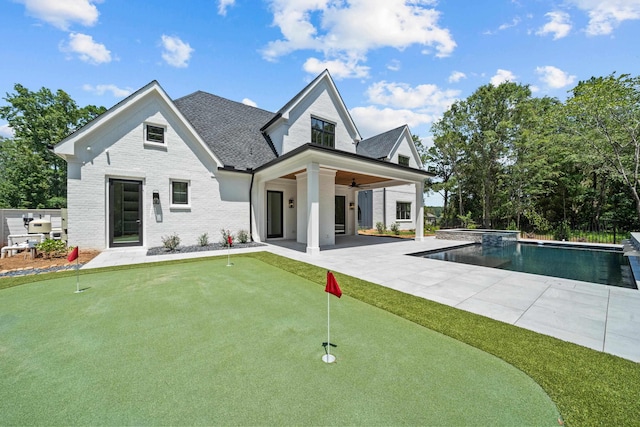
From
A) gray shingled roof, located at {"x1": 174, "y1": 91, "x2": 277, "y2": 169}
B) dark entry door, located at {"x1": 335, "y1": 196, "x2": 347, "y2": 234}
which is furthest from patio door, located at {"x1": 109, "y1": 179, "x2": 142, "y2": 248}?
dark entry door, located at {"x1": 335, "y1": 196, "x2": 347, "y2": 234}

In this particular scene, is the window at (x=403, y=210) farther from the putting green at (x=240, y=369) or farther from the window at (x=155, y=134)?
the putting green at (x=240, y=369)

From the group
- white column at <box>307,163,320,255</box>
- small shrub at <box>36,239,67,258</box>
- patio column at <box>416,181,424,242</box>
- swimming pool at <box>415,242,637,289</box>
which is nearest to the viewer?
swimming pool at <box>415,242,637,289</box>

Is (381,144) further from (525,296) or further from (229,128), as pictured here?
(525,296)

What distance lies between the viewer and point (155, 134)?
10.6 meters

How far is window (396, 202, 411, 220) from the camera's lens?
72.9 ft

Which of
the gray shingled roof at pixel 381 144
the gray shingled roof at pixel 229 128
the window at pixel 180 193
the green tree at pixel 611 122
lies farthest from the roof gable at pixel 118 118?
the green tree at pixel 611 122

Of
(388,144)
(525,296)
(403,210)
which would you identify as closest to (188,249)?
(525,296)

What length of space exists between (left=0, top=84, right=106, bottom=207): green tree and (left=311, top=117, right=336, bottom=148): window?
27.7 meters

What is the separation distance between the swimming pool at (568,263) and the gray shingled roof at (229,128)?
32.6 feet

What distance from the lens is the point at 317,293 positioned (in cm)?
500

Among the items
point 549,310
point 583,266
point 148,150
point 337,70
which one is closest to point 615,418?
point 549,310

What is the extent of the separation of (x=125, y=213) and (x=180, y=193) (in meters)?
2.18

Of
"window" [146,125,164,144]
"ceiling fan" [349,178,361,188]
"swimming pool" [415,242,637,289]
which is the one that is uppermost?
"window" [146,125,164,144]

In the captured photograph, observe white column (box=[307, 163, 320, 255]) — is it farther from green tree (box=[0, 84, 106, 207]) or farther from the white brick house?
green tree (box=[0, 84, 106, 207])
